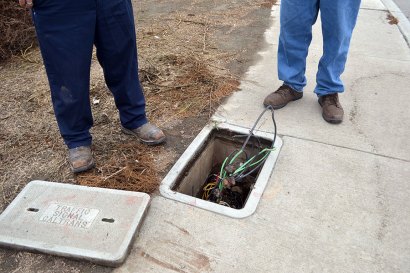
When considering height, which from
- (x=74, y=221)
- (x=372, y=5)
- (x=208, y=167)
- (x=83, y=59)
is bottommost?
(x=208, y=167)

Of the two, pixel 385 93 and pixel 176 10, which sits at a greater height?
pixel 176 10

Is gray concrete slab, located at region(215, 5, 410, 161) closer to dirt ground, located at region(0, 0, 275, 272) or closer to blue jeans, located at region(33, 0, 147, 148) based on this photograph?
dirt ground, located at region(0, 0, 275, 272)

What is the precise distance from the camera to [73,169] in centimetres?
197

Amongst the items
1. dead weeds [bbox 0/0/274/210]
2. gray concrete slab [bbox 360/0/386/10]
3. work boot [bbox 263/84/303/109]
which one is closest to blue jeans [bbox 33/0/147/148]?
dead weeds [bbox 0/0/274/210]

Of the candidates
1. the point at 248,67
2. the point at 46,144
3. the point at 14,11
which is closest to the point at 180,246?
the point at 46,144

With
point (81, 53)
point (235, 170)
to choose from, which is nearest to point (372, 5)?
point (235, 170)

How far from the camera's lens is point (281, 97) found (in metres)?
2.68

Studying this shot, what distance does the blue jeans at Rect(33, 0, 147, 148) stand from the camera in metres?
1.74

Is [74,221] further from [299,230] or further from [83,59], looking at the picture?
[299,230]

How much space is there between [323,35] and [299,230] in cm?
149

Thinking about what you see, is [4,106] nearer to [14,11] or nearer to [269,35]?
[14,11]

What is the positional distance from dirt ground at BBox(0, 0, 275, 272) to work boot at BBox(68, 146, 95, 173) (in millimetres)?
46

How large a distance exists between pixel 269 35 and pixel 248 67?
1044mm

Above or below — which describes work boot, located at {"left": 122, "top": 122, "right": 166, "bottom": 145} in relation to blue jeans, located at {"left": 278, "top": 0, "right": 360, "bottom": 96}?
below
